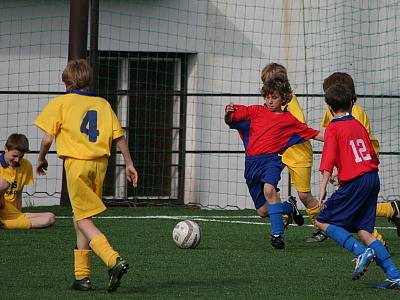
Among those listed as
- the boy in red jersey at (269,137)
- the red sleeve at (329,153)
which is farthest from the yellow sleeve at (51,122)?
the boy in red jersey at (269,137)

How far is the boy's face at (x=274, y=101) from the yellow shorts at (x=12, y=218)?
10.7 ft

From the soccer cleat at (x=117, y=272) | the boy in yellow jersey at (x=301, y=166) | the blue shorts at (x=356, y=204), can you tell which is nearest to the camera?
the soccer cleat at (x=117, y=272)

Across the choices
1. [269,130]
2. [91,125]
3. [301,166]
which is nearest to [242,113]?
[269,130]

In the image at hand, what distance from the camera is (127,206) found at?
16953 mm

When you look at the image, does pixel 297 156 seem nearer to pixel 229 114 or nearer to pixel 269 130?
pixel 269 130

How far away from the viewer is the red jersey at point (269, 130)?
36.3 feet

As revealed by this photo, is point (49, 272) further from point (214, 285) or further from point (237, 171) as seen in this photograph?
point (237, 171)

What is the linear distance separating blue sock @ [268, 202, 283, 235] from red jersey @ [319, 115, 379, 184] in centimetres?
252

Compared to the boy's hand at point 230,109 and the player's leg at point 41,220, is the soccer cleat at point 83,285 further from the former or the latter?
the player's leg at point 41,220

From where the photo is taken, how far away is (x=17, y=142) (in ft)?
40.6

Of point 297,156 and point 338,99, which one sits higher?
point 338,99

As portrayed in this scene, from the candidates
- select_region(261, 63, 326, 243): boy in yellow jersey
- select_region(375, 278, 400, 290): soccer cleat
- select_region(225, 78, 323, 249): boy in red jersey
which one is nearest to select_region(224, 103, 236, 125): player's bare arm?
select_region(225, 78, 323, 249): boy in red jersey

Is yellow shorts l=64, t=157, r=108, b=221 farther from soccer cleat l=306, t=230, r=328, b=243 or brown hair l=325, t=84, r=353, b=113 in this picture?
soccer cleat l=306, t=230, r=328, b=243

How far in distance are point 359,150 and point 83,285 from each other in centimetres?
216
